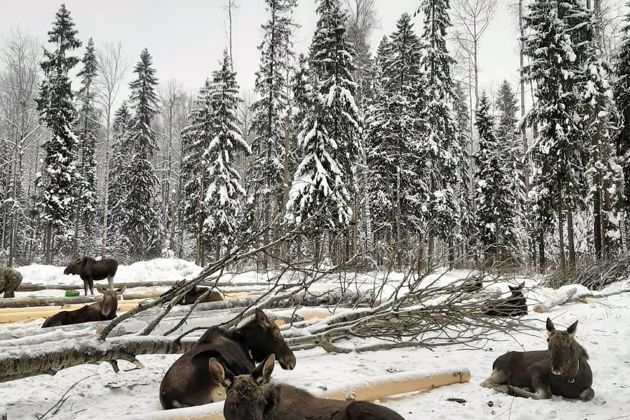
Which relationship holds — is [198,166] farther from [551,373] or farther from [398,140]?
[551,373]

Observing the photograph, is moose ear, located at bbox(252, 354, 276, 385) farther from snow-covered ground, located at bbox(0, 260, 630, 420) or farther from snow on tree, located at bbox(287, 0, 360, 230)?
snow on tree, located at bbox(287, 0, 360, 230)

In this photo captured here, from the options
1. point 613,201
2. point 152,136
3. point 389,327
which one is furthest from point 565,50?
→ point 152,136

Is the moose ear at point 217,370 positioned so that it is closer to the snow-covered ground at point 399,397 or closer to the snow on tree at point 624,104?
the snow-covered ground at point 399,397

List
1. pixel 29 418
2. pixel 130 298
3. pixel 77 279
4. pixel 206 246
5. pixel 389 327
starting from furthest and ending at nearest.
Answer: pixel 206 246, pixel 77 279, pixel 130 298, pixel 389 327, pixel 29 418

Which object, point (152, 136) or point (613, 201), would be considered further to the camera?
point (152, 136)

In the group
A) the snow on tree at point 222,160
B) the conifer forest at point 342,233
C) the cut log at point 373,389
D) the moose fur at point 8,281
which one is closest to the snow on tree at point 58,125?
the conifer forest at point 342,233

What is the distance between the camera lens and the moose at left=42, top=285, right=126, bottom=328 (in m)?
7.19

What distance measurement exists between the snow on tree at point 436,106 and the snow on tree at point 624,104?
8.84 meters

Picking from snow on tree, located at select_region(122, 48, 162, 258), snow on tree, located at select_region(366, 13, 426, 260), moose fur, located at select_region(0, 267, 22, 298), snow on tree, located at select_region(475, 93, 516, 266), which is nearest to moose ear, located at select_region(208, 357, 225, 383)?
moose fur, located at select_region(0, 267, 22, 298)

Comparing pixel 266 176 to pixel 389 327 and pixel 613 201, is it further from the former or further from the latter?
pixel 389 327

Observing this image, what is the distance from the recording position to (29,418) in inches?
155

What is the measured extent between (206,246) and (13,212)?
17.8 meters

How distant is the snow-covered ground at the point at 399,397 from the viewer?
4219 mm

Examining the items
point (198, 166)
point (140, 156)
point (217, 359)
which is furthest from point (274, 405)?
point (140, 156)
